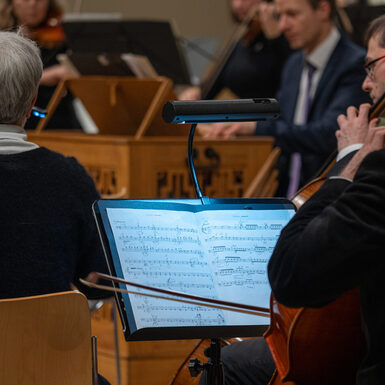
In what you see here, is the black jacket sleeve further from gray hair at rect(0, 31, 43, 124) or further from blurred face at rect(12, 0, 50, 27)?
blurred face at rect(12, 0, 50, 27)

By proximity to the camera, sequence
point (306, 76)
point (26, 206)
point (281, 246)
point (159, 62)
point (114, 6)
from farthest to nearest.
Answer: point (114, 6)
point (159, 62)
point (306, 76)
point (26, 206)
point (281, 246)

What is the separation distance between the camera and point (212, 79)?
402 cm

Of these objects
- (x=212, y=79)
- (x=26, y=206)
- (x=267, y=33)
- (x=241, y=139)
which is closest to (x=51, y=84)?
(x=212, y=79)

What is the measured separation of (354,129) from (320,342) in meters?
0.43

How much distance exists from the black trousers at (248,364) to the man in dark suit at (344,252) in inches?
19.6

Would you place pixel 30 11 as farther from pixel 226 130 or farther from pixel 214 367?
pixel 214 367

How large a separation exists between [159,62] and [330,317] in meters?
2.83

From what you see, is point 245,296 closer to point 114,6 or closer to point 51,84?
point 51,84

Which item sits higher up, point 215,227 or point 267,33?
point 215,227

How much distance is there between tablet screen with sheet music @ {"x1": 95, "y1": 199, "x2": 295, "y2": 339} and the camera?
54.9 inches

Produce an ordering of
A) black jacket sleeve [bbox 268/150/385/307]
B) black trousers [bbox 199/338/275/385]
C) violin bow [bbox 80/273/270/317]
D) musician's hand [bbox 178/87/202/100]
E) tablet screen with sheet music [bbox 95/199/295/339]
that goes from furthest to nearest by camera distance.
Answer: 1. musician's hand [bbox 178/87/202/100]
2. black trousers [bbox 199/338/275/385]
3. tablet screen with sheet music [bbox 95/199/295/339]
4. violin bow [bbox 80/273/270/317]
5. black jacket sleeve [bbox 268/150/385/307]

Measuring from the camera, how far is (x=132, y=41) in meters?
3.96

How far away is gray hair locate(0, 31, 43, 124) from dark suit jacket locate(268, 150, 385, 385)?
0.71m

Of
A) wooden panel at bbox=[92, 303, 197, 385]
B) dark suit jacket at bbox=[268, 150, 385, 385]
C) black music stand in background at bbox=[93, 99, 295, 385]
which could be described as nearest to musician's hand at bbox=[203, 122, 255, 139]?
wooden panel at bbox=[92, 303, 197, 385]
